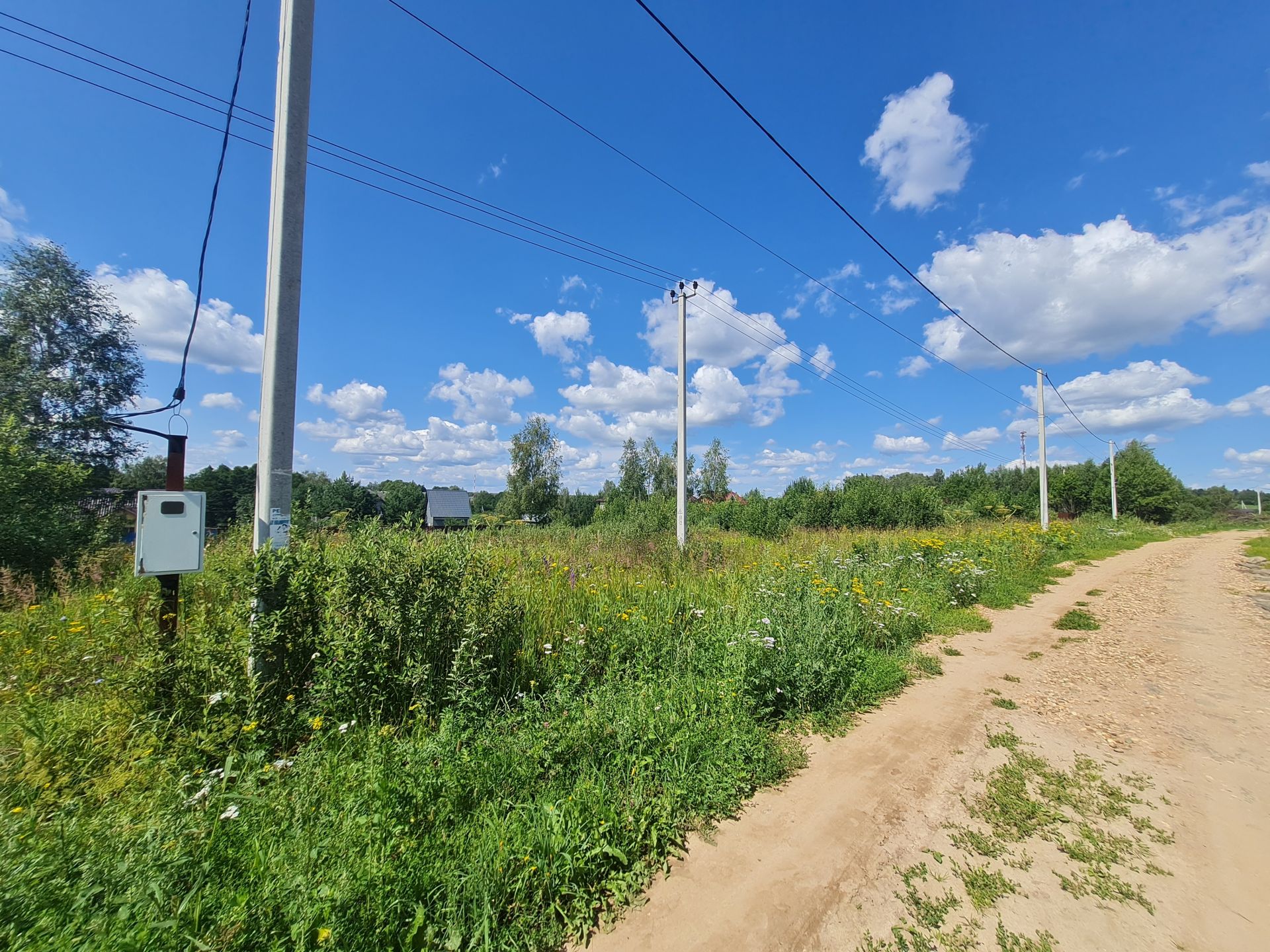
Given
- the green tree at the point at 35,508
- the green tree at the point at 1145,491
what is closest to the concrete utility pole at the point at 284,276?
the green tree at the point at 35,508

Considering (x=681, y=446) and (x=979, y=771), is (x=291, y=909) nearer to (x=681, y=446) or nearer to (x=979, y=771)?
(x=979, y=771)

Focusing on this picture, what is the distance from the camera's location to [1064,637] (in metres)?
6.48

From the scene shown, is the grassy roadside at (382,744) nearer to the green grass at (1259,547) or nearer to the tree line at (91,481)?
the tree line at (91,481)

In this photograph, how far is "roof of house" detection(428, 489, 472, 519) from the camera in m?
35.3

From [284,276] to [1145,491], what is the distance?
2224 inches

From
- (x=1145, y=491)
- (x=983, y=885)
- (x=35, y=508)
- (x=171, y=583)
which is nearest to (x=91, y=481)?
(x=35, y=508)

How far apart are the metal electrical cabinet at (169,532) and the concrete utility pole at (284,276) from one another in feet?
1.03

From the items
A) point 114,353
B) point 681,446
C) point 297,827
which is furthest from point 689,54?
point 114,353

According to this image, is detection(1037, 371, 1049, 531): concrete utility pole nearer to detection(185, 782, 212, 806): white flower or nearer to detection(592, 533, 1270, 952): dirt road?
detection(592, 533, 1270, 952): dirt road

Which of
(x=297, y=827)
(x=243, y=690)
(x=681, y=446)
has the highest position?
(x=681, y=446)

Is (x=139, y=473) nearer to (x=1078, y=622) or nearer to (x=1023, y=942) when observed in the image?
(x=1023, y=942)

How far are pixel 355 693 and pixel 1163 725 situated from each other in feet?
21.3

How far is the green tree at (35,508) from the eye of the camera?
5809mm

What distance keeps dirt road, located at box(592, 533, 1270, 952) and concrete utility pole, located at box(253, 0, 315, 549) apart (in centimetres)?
338
